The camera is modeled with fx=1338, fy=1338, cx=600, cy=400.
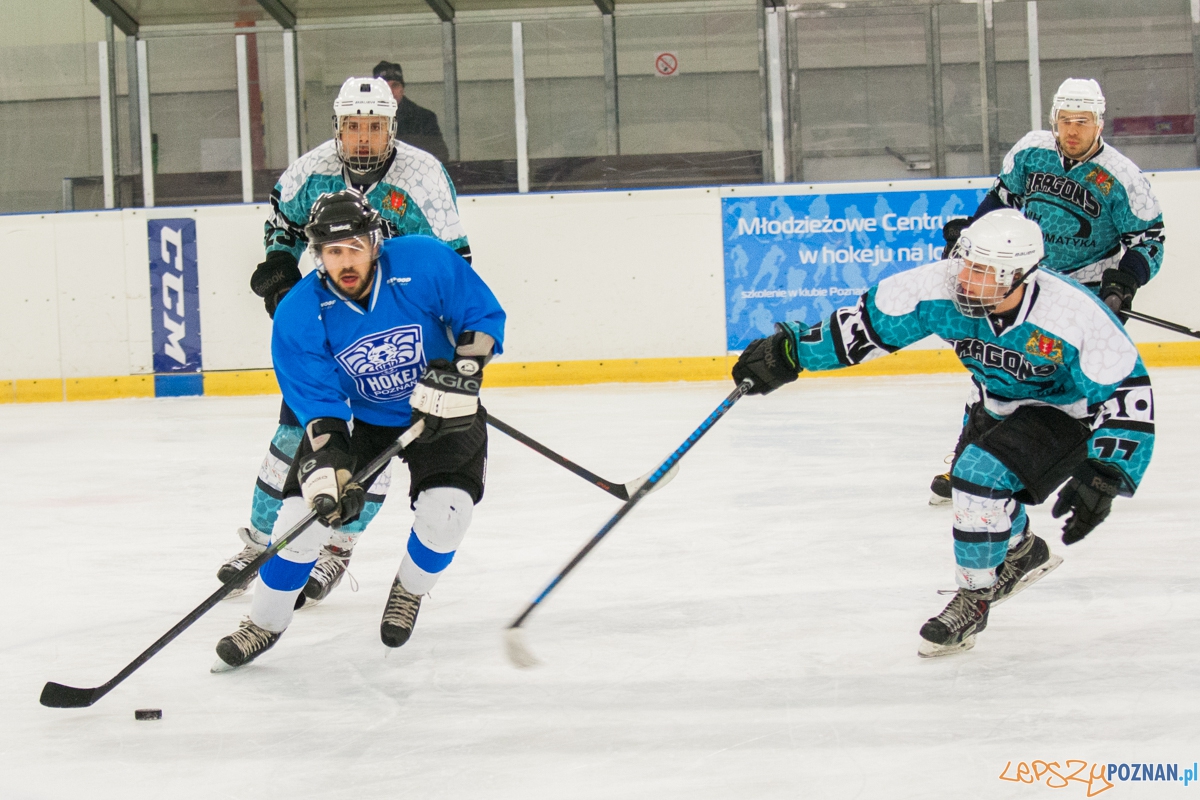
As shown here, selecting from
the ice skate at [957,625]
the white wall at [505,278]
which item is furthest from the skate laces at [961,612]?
the white wall at [505,278]

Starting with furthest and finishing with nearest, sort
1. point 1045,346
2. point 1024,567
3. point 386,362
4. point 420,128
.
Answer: point 420,128 → point 1024,567 → point 386,362 → point 1045,346

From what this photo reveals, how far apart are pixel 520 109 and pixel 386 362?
527 centimetres

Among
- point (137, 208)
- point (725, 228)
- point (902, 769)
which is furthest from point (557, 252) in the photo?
point (902, 769)

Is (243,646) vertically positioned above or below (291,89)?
below

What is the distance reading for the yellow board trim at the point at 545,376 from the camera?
7.39 metres

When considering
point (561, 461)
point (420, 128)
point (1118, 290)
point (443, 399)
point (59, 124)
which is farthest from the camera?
point (420, 128)

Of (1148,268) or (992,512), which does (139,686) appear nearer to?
(992,512)

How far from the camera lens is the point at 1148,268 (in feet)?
12.8

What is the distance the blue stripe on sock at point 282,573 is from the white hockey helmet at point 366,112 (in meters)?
1.04

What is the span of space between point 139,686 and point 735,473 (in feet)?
8.13

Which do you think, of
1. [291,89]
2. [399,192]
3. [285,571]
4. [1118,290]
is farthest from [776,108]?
[285,571]

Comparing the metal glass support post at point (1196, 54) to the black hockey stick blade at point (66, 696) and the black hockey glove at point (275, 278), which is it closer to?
the black hockey glove at point (275, 278)

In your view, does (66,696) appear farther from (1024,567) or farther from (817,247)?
(817,247)

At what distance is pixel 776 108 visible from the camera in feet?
24.9
